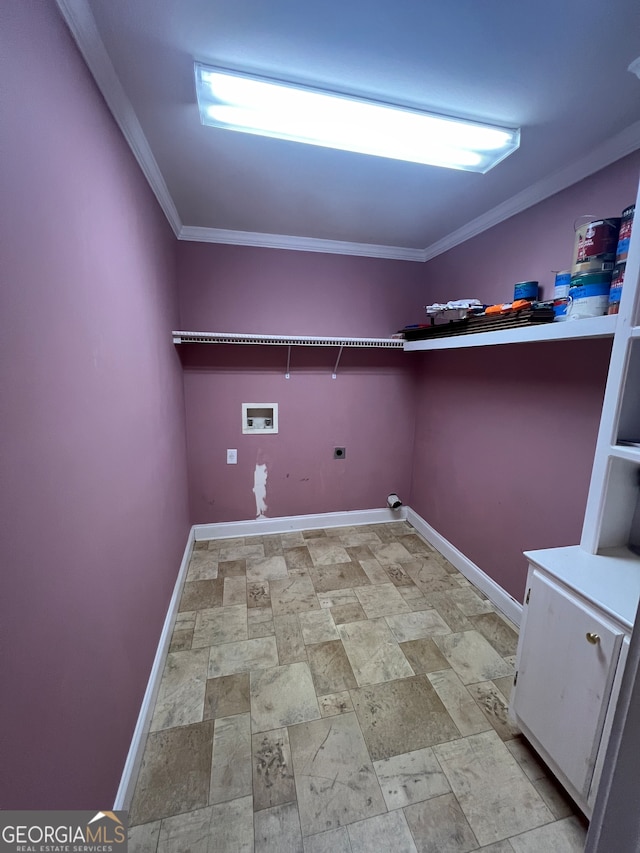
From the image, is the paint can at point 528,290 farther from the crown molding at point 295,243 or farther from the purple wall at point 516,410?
the crown molding at point 295,243

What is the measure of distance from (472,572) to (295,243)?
2.64 meters

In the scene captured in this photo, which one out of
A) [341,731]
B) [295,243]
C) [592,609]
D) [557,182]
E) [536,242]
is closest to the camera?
[592,609]

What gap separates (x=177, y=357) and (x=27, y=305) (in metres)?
1.63

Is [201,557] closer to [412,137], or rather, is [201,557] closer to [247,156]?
[247,156]

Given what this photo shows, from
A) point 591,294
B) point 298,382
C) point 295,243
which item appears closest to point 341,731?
point 591,294

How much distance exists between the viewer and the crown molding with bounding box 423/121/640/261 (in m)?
1.27

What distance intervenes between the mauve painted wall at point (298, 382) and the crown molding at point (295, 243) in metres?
0.05

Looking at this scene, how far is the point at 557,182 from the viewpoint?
1535 millimetres

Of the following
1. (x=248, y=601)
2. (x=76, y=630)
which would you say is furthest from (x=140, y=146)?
(x=248, y=601)

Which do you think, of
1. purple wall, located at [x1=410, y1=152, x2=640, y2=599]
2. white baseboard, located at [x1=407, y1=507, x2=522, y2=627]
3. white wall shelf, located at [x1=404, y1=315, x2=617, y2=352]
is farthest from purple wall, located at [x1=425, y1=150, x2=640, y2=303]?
white baseboard, located at [x1=407, y1=507, x2=522, y2=627]
